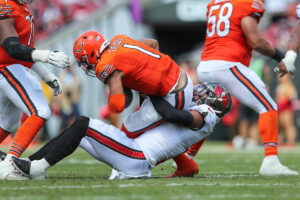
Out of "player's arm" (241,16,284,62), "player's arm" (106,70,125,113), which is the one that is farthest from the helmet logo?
"player's arm" (241,16,284,62)

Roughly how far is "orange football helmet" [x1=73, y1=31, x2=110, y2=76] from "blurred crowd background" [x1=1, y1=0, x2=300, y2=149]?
7.19 metres

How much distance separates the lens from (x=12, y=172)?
460 cm

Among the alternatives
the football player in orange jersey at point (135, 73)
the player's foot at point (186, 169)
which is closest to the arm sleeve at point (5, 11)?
the football player in orange jersey at point (135, 73)

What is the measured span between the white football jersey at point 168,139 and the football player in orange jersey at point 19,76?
91cm

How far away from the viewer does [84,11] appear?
1806 cm

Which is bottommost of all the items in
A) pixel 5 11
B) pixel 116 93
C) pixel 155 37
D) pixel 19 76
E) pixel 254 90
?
pixel 155 37

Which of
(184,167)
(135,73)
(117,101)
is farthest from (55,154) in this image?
(184,167)

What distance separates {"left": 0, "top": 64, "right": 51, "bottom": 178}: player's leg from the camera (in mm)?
4910

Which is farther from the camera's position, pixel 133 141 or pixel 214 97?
pixel 214 97

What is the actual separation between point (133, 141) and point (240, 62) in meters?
1.44

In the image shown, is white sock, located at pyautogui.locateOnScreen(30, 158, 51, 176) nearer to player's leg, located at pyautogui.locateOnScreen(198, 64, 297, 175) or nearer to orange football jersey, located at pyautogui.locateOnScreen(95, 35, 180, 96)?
orange football jersey, located at pyautogui.locateOnScreen(95, 35, 180, 96)

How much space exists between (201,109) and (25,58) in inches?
59.8

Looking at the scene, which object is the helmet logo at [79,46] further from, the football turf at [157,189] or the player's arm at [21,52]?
the football turf at [157,189]

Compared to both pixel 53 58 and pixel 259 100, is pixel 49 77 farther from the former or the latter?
pixel 259 100
